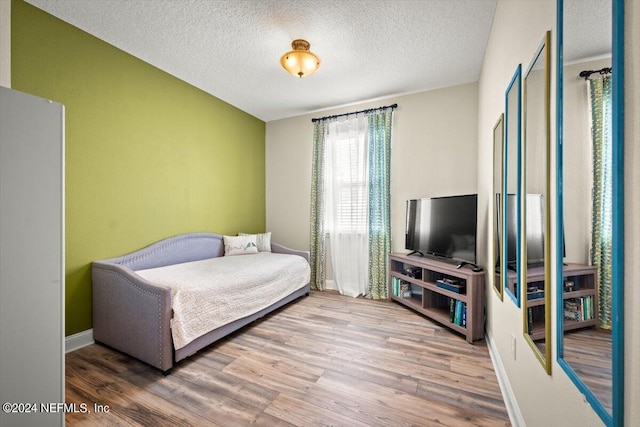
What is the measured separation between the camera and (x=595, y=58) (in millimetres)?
653

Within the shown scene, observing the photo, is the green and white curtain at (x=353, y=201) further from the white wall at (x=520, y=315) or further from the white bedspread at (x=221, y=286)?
the white wall at (x=520, y=315)

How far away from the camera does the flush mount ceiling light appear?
2334 millimetres

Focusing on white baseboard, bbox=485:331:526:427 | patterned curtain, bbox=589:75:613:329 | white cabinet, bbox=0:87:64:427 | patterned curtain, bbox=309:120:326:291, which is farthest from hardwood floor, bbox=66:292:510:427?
patterned curtain, bbox=309:120:326:291

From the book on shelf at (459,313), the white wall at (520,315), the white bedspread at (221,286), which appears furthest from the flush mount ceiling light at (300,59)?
the book on shelf at (459,313)

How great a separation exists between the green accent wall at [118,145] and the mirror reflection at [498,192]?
3247 millimetres

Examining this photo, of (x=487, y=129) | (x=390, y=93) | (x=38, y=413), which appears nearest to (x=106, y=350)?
(x=38, y=413)

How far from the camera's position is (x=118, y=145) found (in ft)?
8.52

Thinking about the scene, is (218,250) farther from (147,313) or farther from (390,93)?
(390,93)

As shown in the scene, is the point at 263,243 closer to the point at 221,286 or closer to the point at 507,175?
the point at 221,286

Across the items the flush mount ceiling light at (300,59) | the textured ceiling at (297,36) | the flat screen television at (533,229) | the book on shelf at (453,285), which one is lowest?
the book on shelf at (453,285)

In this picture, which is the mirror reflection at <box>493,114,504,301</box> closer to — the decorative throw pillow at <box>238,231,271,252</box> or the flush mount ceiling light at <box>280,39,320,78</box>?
the flush mount ceiling light at <box>280,39,320,78</box>

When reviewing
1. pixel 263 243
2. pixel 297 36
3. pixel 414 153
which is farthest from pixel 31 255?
pixel 414 153

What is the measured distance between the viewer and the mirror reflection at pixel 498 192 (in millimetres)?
1833

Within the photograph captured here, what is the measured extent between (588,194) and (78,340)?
3367 mm
